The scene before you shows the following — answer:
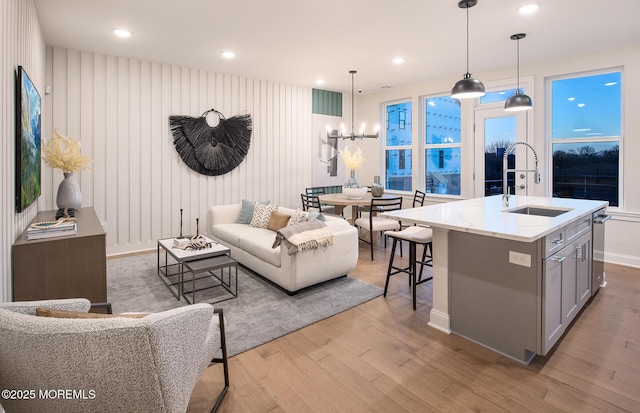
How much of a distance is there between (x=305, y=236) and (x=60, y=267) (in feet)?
6.28

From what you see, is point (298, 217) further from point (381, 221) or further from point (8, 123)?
point (8, 123)

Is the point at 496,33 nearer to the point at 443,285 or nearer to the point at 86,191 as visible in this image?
the point at 443,285

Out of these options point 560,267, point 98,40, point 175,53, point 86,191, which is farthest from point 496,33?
point 86,191

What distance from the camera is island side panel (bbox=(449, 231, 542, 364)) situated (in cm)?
224

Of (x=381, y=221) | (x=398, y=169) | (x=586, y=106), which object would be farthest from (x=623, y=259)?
(x=398, y=169)

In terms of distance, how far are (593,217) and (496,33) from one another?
228cm

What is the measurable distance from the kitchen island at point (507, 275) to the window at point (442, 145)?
346cm

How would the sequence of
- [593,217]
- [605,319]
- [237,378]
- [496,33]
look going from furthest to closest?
[496,33] < [593,217] < [605,319] < [237,378]

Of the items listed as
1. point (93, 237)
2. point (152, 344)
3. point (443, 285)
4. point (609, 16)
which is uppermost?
point (609, 16)

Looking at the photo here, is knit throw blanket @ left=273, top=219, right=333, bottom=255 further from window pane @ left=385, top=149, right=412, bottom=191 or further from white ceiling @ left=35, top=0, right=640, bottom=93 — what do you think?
window pane @ left=385, top=149, right=412, bottom=191

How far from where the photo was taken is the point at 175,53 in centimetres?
477

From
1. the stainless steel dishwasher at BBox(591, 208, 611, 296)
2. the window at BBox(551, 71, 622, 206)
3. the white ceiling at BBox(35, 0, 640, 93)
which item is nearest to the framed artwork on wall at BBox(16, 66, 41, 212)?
the white ceiling at BBox(35, 0, 640, 93)

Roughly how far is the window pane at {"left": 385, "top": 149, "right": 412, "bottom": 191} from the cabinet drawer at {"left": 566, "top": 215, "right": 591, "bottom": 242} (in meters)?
4.06

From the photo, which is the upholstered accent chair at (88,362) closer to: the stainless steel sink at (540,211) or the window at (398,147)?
the stainless steel sink at (540,211)
